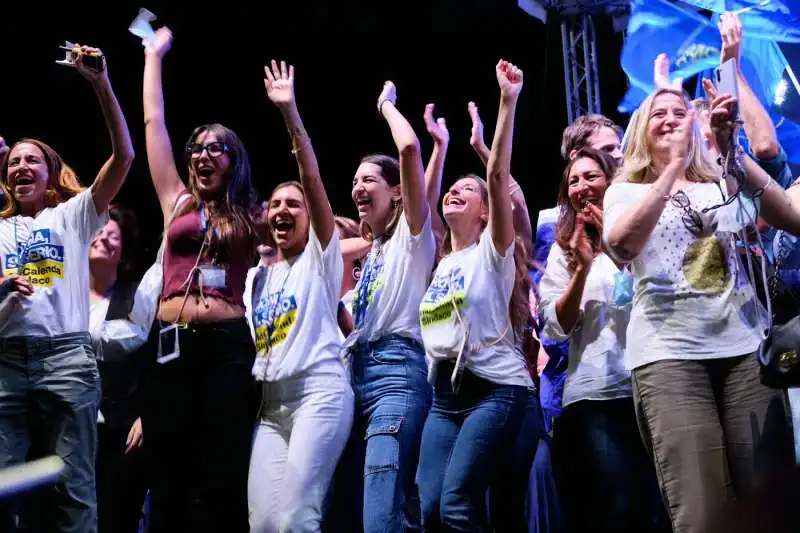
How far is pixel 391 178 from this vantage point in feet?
12.1

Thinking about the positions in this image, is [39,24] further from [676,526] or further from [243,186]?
[676,526]

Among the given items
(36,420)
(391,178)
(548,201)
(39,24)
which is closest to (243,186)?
(391,178)

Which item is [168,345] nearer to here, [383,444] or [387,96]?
[383,444]

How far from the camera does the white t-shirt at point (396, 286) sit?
3.35 metres

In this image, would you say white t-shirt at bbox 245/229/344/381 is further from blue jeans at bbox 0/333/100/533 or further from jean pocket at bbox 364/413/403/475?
blue jeans at bbox 0/333/100/533

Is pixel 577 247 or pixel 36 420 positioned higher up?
pixel 577 247

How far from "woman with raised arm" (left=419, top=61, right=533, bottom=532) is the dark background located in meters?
3.69

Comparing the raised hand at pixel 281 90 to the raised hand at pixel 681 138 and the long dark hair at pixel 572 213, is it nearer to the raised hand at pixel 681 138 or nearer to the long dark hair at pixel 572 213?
the long dark hair at pixel 572 213

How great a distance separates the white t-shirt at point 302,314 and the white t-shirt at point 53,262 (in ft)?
2.01

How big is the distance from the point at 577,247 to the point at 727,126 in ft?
2.96

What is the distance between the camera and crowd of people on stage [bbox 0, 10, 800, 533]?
3.04m

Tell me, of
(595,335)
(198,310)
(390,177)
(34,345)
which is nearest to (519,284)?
(595,335)

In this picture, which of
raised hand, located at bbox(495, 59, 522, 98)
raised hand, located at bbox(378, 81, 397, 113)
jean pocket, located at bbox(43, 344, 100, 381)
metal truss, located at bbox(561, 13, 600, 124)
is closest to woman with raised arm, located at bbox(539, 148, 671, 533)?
raised hand, located at bbox(495, 59, 522, 98)

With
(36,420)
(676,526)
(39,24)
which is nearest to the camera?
(676,526)
